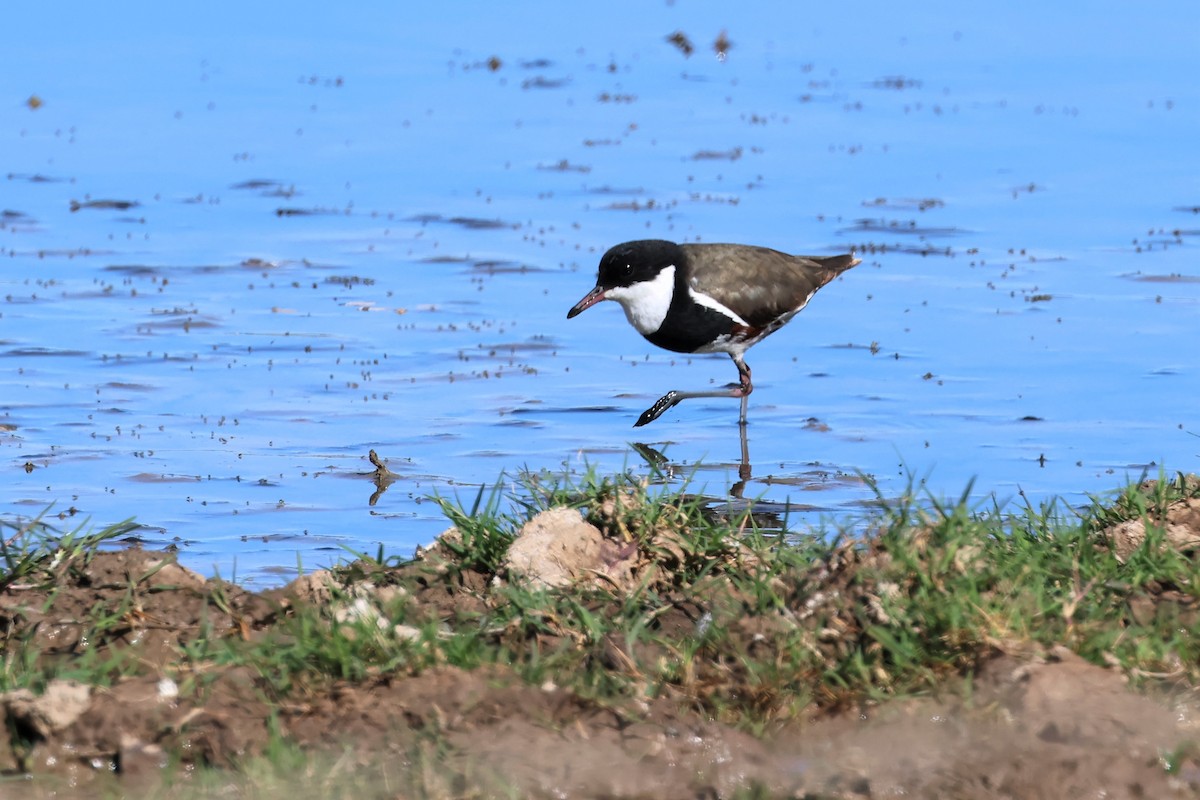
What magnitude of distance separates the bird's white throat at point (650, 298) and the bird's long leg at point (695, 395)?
0.53 meters

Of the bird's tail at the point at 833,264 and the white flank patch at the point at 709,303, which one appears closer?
the white flank patch at the point at 709,303

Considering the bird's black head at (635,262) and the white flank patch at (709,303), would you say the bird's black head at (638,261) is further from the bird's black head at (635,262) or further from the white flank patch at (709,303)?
the white flank patch at (709,303)

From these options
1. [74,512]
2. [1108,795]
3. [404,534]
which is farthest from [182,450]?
[1108,795]

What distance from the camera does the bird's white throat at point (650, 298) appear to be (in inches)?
485

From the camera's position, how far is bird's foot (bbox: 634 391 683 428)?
461 inches

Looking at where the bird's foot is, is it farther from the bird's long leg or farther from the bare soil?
the bare soil

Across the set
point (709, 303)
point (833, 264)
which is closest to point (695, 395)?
point (709, 303)

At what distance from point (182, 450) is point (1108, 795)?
21.3ft

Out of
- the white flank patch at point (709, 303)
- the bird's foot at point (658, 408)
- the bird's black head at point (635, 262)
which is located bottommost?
the bird's foot at point (658, 408)

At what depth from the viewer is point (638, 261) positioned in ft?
40.5

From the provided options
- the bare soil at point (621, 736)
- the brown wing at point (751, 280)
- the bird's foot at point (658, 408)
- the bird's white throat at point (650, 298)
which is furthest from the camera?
the brown wing at point (751, 280)

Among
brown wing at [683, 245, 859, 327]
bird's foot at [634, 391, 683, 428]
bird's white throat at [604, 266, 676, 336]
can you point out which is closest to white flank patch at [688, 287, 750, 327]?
brown wing at [683, 245, 859, 327]

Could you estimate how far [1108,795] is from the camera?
218 inches

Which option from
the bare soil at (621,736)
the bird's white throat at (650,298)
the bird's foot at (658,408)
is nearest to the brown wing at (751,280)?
the bird's white throat at (650,298)
